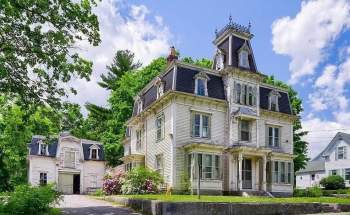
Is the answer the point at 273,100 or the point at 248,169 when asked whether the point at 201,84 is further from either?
the point at 273,100

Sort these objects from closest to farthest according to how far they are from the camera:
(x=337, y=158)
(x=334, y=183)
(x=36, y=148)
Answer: (x=36, y=148) < (x=334, y=183) < (x=337, y=158)

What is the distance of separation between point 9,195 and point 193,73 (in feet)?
56.3

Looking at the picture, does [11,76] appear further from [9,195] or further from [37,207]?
[37,207]

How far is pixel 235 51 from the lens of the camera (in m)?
31.0

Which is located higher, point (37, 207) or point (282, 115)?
point (282, 115)

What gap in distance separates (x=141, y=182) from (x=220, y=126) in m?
6.98

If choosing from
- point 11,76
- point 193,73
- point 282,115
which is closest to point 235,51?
point 193,73

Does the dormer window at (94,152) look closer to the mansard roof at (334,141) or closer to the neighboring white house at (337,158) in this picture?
the neighboring white house at (337,158)

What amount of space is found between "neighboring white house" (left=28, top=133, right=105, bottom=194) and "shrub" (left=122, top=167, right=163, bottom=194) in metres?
19.1

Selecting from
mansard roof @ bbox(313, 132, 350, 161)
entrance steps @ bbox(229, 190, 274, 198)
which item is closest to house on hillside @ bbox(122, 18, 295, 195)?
entrance steps @ bbox(229, 190, 274, 198)

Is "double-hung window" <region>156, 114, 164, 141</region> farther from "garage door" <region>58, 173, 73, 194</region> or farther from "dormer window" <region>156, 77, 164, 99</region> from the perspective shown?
"garage door" <region>58, 173, 73, 194</region>

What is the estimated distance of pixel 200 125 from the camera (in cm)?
2848

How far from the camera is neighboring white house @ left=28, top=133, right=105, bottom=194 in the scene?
4403 cm

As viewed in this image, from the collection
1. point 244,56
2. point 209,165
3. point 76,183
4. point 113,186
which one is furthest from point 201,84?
point 76,183
